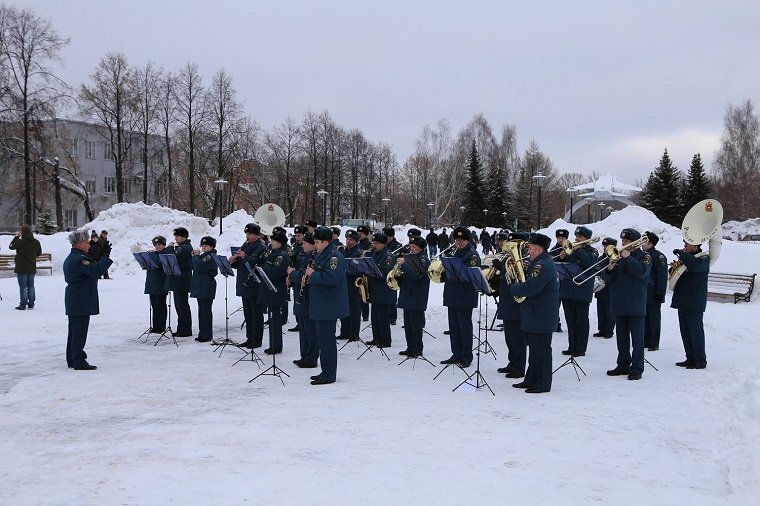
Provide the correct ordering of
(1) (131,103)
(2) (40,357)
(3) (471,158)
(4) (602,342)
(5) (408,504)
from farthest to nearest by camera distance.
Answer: (3) (471,158) < (1) (131,103) < (4) (602,342) < (2) (40,357) < (5) (408,504)

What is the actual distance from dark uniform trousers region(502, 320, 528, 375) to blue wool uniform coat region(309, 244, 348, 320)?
2505mm

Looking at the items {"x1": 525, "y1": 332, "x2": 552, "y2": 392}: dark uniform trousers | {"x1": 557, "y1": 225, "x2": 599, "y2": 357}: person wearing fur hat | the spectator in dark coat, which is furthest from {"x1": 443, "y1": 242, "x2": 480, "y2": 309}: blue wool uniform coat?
the spectator in dark coat

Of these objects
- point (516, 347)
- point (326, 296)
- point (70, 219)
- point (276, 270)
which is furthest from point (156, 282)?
point (70, 219)

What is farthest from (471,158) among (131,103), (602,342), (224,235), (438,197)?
(602,342)

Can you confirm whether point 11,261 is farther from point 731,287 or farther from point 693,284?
point 731,287

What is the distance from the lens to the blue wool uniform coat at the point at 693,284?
29.5 ft

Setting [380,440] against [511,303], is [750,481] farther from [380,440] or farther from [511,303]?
[511,303]

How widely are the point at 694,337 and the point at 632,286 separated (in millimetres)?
1566

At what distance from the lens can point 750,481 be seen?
4.57 m

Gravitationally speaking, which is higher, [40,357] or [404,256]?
[404,256]

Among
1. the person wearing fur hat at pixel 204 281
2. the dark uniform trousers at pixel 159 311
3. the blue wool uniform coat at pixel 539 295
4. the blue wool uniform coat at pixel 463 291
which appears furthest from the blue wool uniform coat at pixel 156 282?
the blue wool uniform coat at pixel 539 295

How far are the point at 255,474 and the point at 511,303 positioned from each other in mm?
5011

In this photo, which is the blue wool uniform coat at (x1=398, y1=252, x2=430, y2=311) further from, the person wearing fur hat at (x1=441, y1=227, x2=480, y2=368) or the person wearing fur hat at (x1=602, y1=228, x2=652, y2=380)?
the person wearing fur hat at (x1=602, y1=228, x2=652, y2=380)

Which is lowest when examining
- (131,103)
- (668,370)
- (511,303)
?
(668,370)
